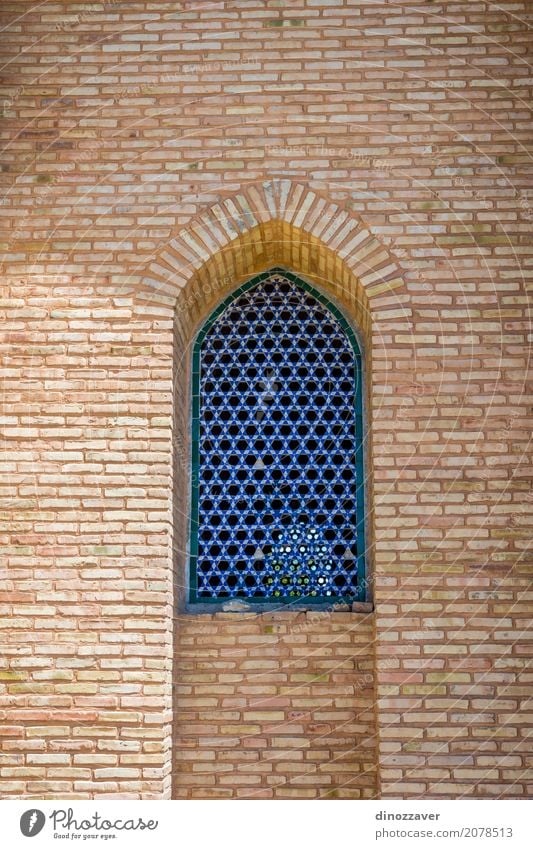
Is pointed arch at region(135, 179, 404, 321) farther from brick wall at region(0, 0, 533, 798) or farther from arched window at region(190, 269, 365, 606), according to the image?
arched window at region(190, 269, 365, 606)

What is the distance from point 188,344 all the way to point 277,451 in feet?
2.31

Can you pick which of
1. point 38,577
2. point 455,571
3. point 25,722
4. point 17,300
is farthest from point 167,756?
point 17,300

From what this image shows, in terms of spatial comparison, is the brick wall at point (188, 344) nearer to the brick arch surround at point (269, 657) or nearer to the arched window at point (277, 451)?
the brick arch surround at point (269, 657)

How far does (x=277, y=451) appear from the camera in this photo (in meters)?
5.33

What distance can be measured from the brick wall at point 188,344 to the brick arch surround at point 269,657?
0.5 inches

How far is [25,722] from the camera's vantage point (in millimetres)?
4719

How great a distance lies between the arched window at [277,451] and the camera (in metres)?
5.21
